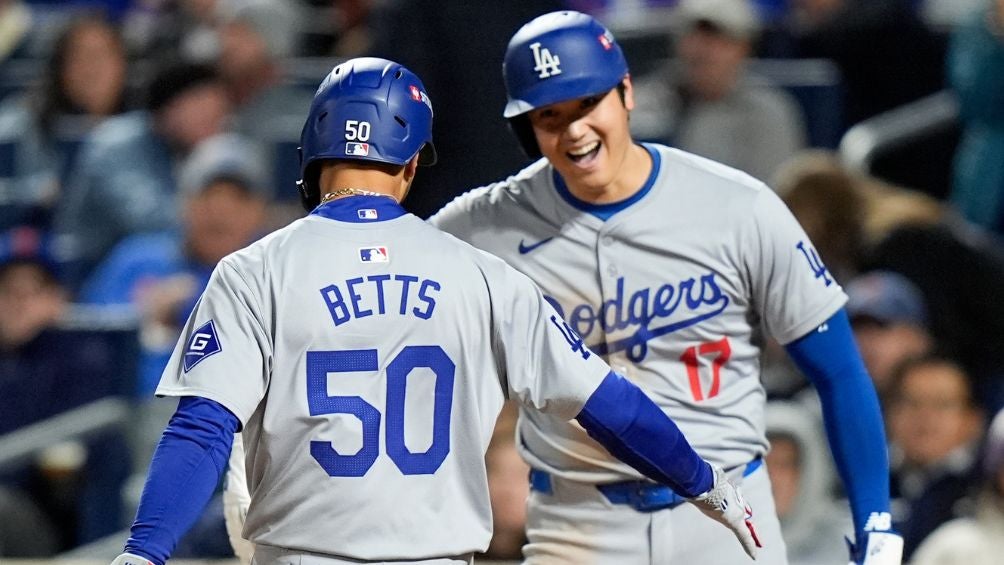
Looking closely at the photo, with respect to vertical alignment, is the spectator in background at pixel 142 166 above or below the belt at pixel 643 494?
above

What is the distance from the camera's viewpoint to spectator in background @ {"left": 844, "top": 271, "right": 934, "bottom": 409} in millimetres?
5484

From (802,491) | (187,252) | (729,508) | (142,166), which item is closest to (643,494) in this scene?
(729,508)

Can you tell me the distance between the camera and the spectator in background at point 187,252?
5.90 metres

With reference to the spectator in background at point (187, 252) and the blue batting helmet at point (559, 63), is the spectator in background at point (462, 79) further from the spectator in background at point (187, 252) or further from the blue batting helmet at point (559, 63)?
the blue batting helmet at point (559, 63)

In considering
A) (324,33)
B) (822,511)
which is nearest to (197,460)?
(822,511)

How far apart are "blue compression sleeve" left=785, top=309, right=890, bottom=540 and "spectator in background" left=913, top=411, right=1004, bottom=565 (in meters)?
1.21

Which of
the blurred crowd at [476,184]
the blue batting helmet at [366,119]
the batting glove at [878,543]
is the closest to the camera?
the blue batting helmet at [366,119]

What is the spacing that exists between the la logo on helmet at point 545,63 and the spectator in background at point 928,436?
2.17 m

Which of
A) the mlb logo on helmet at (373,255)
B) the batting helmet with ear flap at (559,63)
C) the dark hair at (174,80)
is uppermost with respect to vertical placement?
the dark hair at (174,80)

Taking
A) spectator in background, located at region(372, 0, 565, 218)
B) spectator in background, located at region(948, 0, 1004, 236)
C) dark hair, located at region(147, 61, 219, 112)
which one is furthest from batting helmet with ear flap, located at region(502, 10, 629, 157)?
dark hair, located at region(147, 61, 219, 112)

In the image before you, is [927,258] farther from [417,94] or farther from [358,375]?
[358,375]

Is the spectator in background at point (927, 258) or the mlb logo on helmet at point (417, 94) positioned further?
the spectator in background at point (927, 258)

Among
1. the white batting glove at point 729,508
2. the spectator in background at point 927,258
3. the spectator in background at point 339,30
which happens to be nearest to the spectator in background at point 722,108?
the spectator in background at point 927,258

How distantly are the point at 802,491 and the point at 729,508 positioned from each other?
205 centimetres
